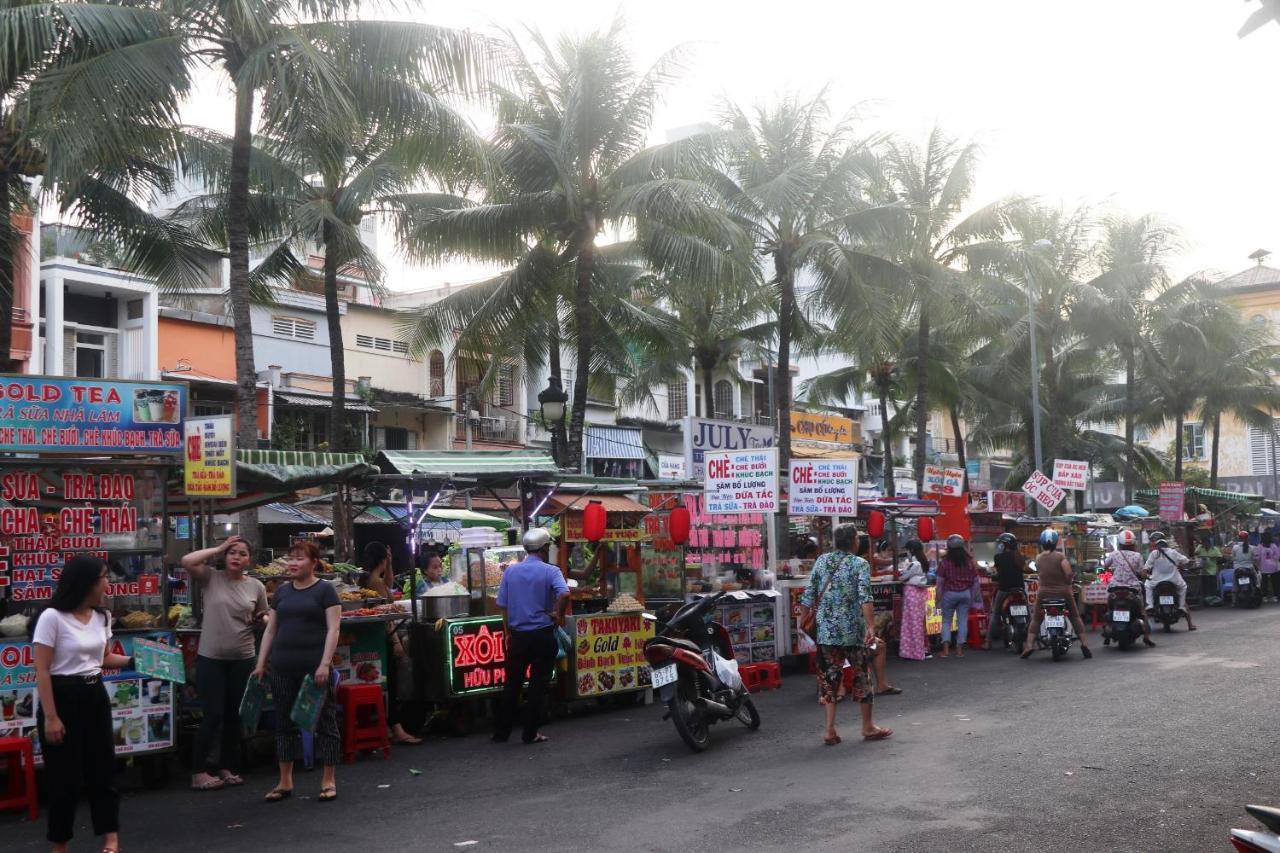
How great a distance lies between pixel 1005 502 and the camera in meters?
26.2

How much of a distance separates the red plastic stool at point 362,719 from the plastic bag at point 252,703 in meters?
0.91

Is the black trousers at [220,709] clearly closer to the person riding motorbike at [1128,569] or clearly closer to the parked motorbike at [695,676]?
the parked motorbike at [695,676]

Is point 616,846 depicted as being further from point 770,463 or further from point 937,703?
point 770,463

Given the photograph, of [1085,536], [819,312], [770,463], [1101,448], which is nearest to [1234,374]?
[1101,448]

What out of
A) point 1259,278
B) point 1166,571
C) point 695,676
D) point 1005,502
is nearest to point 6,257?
point 695,676

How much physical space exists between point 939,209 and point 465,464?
18.6 meters

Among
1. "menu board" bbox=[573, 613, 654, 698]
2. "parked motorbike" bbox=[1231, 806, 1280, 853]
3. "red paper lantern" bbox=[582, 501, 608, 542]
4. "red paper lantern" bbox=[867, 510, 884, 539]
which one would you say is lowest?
"menu board" bbox=[573, 613, 654, 698]

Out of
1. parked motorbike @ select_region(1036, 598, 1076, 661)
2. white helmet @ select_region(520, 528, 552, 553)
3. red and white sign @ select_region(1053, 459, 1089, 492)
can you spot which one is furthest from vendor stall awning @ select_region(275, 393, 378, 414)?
white helmet @ select_region(520, 528, 552, 553)

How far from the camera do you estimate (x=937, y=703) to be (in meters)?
12.5

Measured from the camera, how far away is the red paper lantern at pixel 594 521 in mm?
13820

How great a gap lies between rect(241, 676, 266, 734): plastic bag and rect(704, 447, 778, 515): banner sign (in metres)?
7.14

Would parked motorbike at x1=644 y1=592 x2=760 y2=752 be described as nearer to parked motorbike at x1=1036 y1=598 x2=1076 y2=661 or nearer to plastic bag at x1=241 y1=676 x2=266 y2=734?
plastic bag at x1=241 y1=676 x2=266 y2=734

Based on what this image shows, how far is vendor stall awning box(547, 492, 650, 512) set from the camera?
1595 centimetres

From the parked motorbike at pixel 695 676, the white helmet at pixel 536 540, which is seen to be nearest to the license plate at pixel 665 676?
the parked motorbike at pixel 695 676
